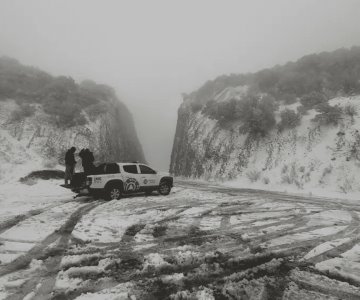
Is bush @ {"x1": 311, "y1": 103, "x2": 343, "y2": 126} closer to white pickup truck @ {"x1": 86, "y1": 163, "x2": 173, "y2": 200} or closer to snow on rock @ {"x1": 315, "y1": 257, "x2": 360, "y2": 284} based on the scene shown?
white pickup truck @ {"x1": 86, "y1": 163, "x2": 173, "y2": 200}

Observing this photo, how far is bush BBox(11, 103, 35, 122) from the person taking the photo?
2892 centimetres

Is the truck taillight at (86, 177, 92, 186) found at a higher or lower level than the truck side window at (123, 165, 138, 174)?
lower

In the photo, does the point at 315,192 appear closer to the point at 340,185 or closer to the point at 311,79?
the point at 340,185

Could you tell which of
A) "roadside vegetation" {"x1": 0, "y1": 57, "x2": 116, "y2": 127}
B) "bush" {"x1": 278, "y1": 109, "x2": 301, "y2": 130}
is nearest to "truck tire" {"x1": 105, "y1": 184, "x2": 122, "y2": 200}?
"bush" {"x1": 278, "y1": 109, "x2": 301, "y2": 130}

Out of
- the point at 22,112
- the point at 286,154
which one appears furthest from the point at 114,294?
the point at 22,112

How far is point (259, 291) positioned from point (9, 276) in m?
3.54

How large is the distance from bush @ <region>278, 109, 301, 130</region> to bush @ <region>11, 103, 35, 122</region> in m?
23.6

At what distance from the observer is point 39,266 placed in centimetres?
487

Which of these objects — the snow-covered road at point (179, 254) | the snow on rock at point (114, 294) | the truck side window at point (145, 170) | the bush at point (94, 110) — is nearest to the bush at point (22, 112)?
the bush at point (94, 110)

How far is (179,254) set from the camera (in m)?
5.49

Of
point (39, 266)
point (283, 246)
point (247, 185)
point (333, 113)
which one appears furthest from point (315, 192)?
point (39, 266)

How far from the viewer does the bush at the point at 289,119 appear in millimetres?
24016

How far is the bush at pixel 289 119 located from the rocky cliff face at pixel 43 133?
724 inches

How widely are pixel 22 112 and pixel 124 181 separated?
840 inches
